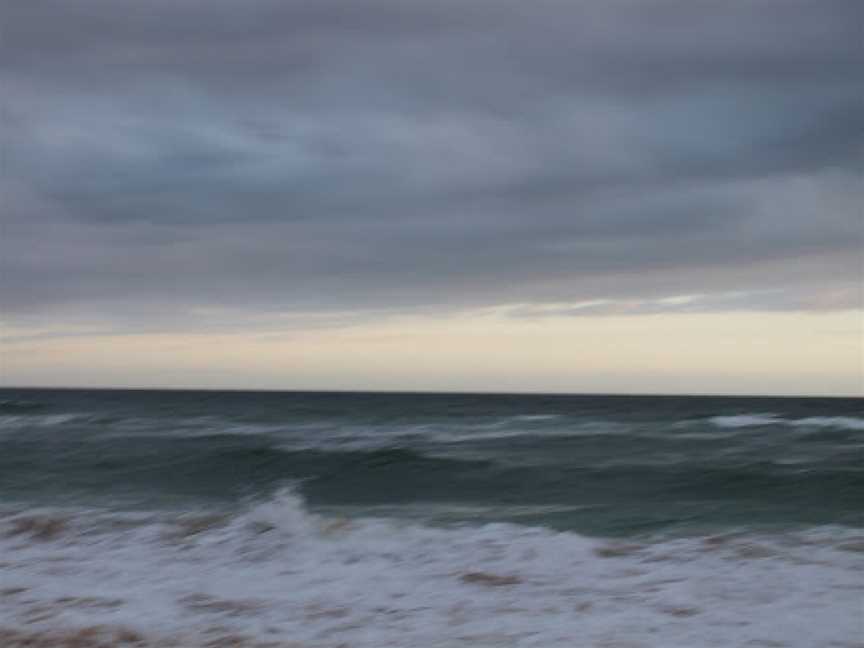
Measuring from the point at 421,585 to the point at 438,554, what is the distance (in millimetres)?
1360

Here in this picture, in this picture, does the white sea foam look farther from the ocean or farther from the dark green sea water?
the dark green sea water

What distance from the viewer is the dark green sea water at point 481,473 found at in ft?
42.9

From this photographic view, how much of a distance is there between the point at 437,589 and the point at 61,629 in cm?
279

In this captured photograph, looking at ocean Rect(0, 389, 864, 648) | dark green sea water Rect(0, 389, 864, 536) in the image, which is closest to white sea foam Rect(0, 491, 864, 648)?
ocean Rect(0, 389, 864, 648)

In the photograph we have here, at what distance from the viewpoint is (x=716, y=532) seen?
10570 millimetres

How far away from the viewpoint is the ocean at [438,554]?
5.79 metres

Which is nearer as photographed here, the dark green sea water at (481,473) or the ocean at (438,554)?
the ocean at (438,554)

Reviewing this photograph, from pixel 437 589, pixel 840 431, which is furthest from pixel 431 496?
pixel 840 431

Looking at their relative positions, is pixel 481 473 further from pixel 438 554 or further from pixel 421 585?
pixel 421 585

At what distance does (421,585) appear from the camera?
23.2 feet

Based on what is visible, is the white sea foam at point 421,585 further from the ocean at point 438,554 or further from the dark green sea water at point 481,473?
the dark green sea water at point 481,473

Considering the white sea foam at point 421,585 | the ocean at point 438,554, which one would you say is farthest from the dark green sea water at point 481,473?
the white sea foam at point 421,585

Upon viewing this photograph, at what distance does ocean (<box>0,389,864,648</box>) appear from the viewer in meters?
5.79

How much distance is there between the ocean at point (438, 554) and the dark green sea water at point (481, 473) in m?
0.11
